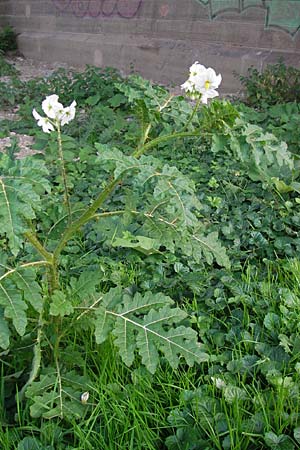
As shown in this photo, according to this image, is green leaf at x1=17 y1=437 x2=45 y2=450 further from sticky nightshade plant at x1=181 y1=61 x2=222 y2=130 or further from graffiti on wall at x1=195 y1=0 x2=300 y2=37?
graffiti on wall at x1=195 y1=0 x2=300 y2=37

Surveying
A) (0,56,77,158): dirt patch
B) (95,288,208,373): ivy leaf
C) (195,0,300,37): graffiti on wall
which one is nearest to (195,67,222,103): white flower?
(95,288,208,373): ivy leaf

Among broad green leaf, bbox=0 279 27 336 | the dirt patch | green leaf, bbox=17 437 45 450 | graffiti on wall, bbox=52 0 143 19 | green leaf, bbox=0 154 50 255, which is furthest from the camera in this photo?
graffiti on wall, bbox=52 0 143 19

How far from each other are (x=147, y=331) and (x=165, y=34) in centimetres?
620

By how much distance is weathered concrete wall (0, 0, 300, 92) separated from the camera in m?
6.16

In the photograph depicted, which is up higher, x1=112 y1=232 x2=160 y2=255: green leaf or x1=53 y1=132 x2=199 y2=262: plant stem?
x1=53 y1=132 x2=199 y2=262: plant stem

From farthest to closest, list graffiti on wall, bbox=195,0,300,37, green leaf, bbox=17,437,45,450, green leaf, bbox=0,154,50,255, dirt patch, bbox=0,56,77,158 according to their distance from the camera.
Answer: graffiti on wall, bbox=195,0,300,37 → dirt patch, bbox=0,56,77,158 → green leaf, bbox=17,437,45,450 → green leaf, bbox=0,154,50,255

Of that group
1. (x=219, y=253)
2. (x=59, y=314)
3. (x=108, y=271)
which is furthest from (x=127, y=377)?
(x=108, y=271)

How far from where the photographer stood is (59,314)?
1.79 m

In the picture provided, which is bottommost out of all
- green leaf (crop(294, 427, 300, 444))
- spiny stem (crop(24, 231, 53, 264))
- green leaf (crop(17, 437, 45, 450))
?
green leaf (crop(17, 437, 45, 450))

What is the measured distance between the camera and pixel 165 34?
7281 mm

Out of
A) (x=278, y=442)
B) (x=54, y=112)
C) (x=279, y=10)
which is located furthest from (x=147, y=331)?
(x=279, y=10)

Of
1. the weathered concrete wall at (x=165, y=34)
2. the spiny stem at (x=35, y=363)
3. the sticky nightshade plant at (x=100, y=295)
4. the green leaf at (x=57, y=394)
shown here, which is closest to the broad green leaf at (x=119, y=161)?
the sticky nightshade plant at (x=100, y=295)

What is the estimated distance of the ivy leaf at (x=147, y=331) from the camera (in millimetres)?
1690

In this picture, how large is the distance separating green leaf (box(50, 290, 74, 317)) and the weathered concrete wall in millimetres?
4964
